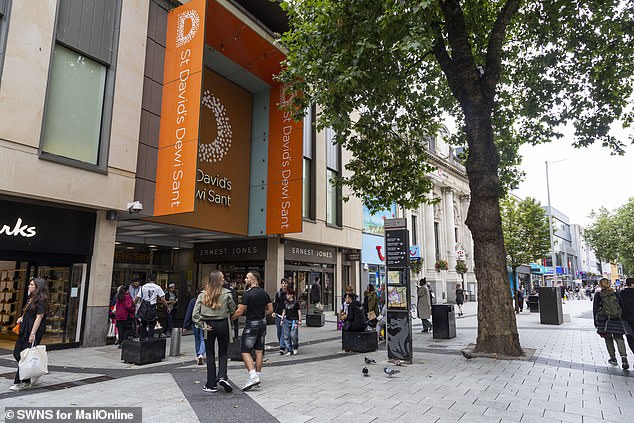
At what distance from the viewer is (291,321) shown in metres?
9.97

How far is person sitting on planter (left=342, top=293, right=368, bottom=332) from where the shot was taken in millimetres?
10289

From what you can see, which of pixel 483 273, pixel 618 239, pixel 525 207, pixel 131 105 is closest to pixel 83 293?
pixel 131 105

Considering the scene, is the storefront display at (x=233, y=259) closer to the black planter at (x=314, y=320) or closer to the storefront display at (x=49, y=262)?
the black planter at (x=314, y=320)

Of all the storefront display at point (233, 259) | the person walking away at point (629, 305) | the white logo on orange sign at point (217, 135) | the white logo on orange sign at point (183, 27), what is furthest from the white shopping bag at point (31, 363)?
the storefront display at point (233, 259)

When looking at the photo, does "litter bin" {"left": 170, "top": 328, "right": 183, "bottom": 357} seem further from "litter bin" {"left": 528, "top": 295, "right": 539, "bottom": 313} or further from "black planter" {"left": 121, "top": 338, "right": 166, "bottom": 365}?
"litter bin" {"left": 528, "top": 295, "right": 539, "bottom": 313}

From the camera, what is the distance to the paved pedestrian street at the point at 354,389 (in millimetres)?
5016

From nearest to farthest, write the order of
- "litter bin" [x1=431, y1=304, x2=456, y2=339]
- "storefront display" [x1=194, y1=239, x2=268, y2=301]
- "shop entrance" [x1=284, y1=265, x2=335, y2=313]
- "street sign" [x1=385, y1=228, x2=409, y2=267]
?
"street sign" [x1=385, y1=228, x2=409, y2=267]
"litter bin" [x1=431, y1=304, x2=456, y2=339]
"storefront display" [x1=194, y1=239, x2=268, y2=301]
"shop entrance" [x1=284, y1=265, x2=335, y2=313]

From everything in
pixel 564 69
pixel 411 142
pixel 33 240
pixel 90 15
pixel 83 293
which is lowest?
pixel 83 293

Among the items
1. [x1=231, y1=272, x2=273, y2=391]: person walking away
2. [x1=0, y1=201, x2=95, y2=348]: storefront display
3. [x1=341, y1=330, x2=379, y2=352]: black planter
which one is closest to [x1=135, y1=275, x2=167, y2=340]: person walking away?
[x1=0, y1=201, x2=95, y2=348]: storefront display

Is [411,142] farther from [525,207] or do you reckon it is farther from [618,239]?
[618,239]

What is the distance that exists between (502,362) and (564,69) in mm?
9428

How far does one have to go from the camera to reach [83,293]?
36.4 feet

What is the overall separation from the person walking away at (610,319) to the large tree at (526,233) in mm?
21356

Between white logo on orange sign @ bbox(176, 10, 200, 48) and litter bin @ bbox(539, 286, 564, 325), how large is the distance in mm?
16679
